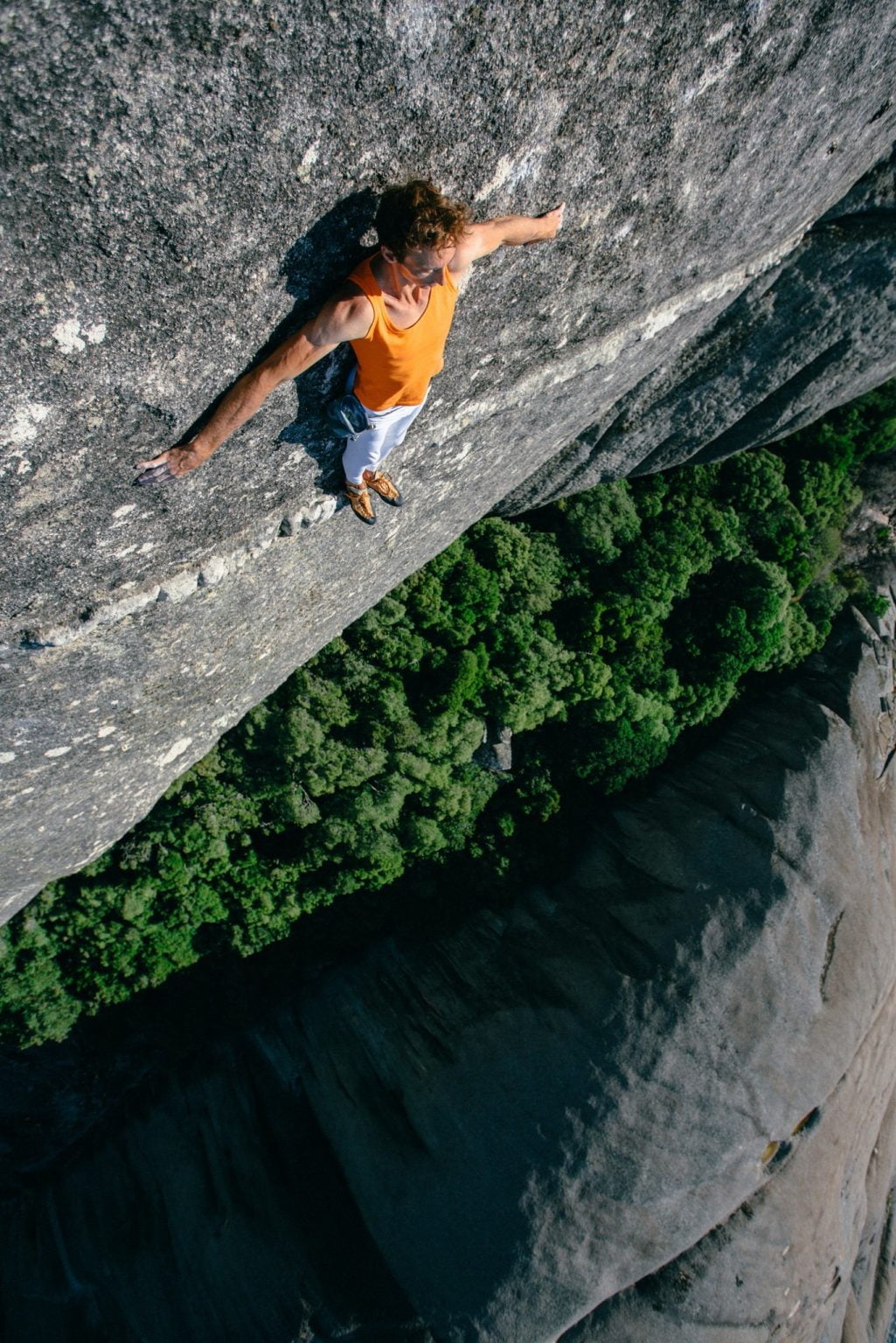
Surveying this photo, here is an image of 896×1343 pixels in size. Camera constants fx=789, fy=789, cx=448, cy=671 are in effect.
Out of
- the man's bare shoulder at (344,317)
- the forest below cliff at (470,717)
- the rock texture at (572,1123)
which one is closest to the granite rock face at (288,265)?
the man's bare shoulder at (344,317)

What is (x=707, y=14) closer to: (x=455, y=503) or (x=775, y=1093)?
(x=455, y=503)

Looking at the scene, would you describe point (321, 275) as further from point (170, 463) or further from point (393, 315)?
point (170, 463)

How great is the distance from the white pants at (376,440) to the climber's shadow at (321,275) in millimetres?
187

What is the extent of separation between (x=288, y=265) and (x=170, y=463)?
4.32ft

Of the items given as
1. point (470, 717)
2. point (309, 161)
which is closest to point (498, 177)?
point (309, 161)

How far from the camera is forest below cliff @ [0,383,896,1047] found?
10.3m

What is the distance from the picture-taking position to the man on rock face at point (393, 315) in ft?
12.2

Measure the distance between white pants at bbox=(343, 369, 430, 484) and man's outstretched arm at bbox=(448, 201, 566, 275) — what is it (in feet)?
3.37

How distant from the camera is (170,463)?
4.64 m

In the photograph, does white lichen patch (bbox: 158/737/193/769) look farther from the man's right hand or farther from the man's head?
the man's head

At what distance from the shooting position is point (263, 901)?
11.2 metres

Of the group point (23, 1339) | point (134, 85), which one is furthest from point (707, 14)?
point (23, 1339)

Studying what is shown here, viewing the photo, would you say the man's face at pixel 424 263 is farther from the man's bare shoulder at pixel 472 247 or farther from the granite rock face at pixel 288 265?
the granite rock face at pixel 288 265

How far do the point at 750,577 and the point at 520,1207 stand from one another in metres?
9.21
